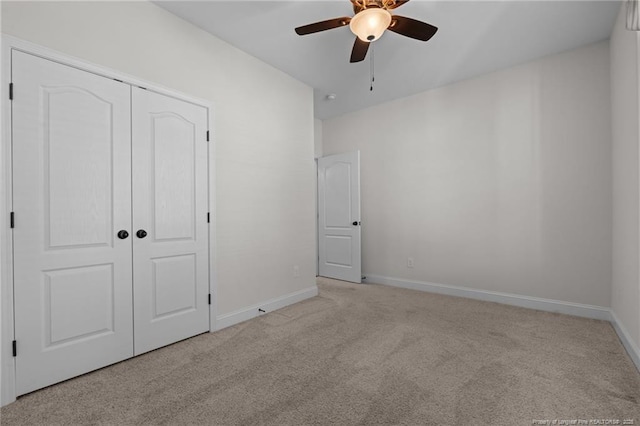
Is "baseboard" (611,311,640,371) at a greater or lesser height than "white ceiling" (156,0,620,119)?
lesser

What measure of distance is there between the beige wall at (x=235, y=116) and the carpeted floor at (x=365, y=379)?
747mm

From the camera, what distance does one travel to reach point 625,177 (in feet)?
8.31

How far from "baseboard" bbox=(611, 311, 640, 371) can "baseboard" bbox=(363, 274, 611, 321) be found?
0.19 m

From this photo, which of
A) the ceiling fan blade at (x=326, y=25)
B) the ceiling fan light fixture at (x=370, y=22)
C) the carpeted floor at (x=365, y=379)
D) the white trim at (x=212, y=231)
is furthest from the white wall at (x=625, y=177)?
the white trim at (x=212, y=231)

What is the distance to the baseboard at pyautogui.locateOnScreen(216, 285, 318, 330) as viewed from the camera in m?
2.97

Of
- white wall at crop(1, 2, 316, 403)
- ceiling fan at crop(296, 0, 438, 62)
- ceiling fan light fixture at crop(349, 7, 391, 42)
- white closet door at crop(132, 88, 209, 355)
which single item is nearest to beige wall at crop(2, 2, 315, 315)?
white wall at crop(1, 2, 316, 403)

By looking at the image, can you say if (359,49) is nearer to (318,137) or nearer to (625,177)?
(625,177)

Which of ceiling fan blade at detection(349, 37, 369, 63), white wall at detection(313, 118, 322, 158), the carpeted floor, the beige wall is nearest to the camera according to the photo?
the carpeted floor

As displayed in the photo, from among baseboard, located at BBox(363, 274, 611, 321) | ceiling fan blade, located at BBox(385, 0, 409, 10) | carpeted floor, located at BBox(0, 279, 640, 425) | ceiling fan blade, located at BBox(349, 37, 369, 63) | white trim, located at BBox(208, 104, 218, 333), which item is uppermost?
ceiling fan blade, located at BBox(385, 0, 409, 10)

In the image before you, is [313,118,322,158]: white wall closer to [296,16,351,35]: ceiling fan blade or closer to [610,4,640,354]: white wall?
[296,16,351,35]: ceiling fan blade

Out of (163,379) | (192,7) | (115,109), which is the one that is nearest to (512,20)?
(192,7)

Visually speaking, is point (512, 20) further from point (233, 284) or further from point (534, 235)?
point (233, 284)

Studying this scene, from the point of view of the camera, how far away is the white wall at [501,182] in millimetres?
3156

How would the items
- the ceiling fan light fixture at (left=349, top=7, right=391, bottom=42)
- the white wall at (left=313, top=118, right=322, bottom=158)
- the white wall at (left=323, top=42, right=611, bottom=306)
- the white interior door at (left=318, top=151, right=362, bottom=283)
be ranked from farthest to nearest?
the white wall at (left=313, top=118, right=322, bottom=158)
the white interior door at (left=318, top=151, right=362, bottom=283)
the white wall at (left=323, top=42, right=611, bottom=306)
the ceiling fan light fixture at (left=349, top=7, right=391, bottom=42)
